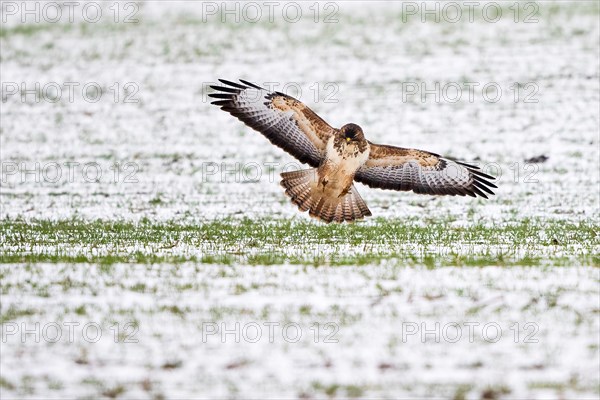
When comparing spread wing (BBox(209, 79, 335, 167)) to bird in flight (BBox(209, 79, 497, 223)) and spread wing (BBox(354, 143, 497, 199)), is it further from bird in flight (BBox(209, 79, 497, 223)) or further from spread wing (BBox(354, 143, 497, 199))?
spread wing (BBox(354, 143, 497, 199))

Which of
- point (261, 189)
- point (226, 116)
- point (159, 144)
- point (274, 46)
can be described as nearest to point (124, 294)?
point (261, 189)

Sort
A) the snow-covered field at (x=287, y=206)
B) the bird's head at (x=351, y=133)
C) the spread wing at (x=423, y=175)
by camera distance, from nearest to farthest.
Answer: the snow-covered field at (x=287, y=206), the bird's head at (x=351, y=133), the spread wing at (x=423, y=175)

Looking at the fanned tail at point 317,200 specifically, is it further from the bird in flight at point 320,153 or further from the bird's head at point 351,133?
the bird's head at point 351,133

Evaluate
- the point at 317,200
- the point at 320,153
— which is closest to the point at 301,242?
the point at 317,200

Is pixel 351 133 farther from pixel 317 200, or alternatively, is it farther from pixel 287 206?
pixel 287 206

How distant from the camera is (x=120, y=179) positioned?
53.5 ft

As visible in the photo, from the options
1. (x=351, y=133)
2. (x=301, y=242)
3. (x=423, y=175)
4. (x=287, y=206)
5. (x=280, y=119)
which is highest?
(x=280, y=119)

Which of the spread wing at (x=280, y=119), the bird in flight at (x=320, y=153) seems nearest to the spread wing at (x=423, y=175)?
the bird in flight at (x=320, y=153)

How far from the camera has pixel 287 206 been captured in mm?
14156

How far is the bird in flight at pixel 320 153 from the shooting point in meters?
10.5

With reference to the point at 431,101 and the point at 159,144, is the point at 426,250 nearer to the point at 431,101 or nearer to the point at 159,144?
the point at 159,144

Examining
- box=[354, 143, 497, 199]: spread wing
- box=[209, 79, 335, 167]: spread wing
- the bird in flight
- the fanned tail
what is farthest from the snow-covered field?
box=[209, 79, 335, 167]: spread wing

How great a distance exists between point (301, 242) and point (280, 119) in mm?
1544

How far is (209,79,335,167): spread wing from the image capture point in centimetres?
1051
